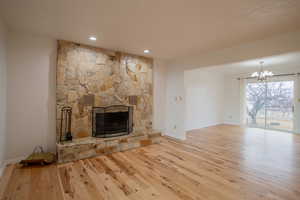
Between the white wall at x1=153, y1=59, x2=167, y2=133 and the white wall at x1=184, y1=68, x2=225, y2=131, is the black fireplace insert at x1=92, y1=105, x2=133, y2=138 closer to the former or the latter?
the white wall at x1=153, y1=59, x2=167, y2=133

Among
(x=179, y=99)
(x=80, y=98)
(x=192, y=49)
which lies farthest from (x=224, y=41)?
(x=80, y=98)

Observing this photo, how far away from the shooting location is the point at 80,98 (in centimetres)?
350

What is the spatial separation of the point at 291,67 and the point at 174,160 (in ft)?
19.9

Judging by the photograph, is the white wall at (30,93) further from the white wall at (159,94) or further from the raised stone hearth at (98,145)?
the white wall at (159,94)

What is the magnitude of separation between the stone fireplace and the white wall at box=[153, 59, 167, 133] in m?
0.36

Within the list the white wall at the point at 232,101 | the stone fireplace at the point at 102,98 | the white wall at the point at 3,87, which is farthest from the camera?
the white wall at the point at 232,101

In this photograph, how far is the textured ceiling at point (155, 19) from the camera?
1978 millimetres

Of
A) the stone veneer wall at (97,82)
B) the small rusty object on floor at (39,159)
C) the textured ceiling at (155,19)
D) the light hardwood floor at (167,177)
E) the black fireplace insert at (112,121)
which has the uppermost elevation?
the textured ceiling at (155,19)

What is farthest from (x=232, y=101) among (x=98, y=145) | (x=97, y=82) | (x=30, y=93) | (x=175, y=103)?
(x=30, y=93)

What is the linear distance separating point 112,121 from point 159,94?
196 centimetres

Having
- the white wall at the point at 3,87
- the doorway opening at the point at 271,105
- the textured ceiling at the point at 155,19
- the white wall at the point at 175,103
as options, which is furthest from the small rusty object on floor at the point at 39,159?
the doorway opening at the point at 271,105

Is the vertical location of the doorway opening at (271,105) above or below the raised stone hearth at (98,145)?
above

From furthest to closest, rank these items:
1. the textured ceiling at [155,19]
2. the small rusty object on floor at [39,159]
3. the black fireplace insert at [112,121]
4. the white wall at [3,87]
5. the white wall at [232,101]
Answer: the white wall at [232,101] < the black fireplace insert at [112,121] < the small rusty object on floor at [39,159] < the white wall at [3,87] < the textured ceiling at [155,19]

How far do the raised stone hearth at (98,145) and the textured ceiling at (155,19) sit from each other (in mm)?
2324
